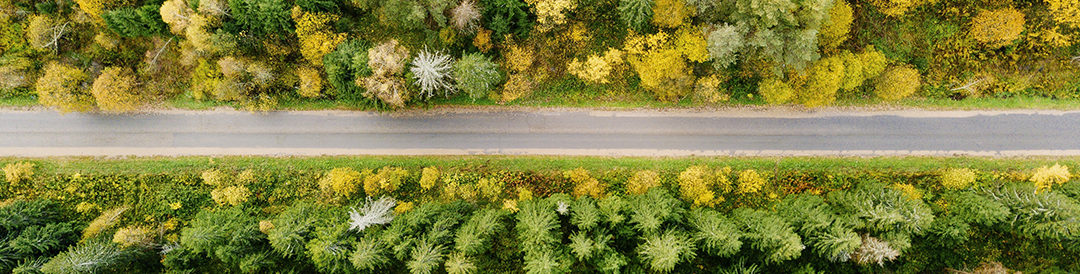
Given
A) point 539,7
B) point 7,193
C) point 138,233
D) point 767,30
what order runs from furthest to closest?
point 7,193, point 138,233, point 539,7, point 767,30

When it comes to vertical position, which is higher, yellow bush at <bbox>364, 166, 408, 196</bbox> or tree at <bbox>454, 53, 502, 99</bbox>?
tree at <bbox>454, 53, 502, 99</bbox>

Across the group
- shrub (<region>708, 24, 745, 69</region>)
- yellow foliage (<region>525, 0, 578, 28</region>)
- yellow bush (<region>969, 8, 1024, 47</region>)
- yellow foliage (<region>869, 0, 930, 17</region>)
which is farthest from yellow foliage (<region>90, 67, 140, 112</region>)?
yellow bush (<region>969, 8, 1024, 47</region>)

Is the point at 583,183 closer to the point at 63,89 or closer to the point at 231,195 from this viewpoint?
the point at 231,195

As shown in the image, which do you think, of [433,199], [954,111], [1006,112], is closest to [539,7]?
[433,199]

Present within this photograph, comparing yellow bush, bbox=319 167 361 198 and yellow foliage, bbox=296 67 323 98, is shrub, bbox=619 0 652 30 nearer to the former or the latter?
yellow foliage, bbox=296 67 323 98

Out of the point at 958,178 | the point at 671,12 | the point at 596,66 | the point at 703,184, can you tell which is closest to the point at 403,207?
the point at 596,66

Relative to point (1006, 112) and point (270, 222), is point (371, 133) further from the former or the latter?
point (1006, 112)

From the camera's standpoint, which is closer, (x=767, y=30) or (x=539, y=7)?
(x=767, y=30)

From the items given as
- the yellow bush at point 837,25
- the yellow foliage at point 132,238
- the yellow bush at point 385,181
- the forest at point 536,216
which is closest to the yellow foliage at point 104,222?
the forest at point 536,216
